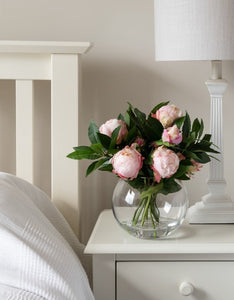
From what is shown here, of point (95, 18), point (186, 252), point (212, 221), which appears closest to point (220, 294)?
point (186, 252)

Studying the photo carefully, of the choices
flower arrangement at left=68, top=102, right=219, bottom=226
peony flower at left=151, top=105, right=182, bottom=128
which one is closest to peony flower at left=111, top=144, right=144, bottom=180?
flower arrangement at left=68, top=102, right=219, bottom=226

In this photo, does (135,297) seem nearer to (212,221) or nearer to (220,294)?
(220,294)

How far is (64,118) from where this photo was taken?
1.60 meters

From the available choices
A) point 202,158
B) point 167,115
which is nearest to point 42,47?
point 167,115

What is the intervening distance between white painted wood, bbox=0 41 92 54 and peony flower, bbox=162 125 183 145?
0.42m

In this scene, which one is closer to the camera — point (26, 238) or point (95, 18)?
point (26, 238)

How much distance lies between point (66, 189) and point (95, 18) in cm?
55

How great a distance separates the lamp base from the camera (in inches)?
62.1

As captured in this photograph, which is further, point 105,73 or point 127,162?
point 105,73

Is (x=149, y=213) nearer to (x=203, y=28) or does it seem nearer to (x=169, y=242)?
(x=169, y=242)

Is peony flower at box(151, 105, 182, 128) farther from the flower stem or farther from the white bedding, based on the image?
the white bedding

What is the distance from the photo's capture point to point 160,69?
1810mm

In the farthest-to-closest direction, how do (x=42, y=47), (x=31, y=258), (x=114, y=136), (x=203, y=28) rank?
(x=42, y=47), (x=203, y=28), (x=114, y=136), (x=31, y=258)

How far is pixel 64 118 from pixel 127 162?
0.39m
